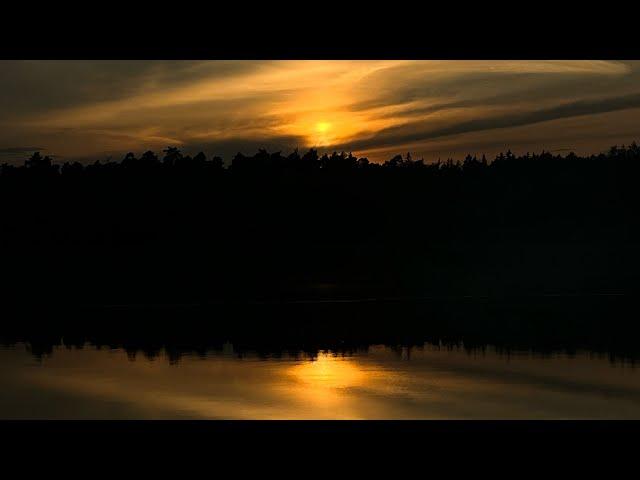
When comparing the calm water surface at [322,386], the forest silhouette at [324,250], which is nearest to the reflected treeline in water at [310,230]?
the forest silhouette at [324,250]

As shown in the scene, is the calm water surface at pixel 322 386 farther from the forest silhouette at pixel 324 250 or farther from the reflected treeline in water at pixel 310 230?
the reflected treeline in water at pixel 310 230

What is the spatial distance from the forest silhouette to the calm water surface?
4.34 feet

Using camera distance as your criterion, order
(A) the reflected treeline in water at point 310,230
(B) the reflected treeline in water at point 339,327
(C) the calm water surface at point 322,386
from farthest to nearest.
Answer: (A) the reflected treeline in water at point 310,230 < (B) the reflected treeline in water at point 339,327 < (C) the calm water surface at point 322,386

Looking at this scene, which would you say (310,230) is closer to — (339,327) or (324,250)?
(324,250)

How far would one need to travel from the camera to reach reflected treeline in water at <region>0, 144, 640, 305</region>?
86.2ft

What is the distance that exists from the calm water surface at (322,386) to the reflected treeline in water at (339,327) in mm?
633

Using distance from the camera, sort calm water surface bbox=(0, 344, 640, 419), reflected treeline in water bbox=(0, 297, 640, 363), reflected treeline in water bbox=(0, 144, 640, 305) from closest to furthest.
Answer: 1. calm water surface bbox=(0, 344, 640, 419)
2. reflected treeline in water bbox=(0, 297, 640, 363)
3. reflected treeline in water bbox=(0, 144, 640, 305)

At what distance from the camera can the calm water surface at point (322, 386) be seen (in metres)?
9.56

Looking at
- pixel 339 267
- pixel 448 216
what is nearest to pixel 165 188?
pixel 448 216

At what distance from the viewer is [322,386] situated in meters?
10.8

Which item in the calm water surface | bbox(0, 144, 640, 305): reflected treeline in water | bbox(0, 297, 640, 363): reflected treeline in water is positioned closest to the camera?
the calm water surface

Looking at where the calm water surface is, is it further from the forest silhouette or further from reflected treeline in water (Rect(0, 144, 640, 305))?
reflected treeline in water (Rect(0, 144, 640, 305))

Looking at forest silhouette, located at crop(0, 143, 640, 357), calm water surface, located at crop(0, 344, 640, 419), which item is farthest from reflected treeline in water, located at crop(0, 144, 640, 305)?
calm water surface, located at crop(0, 344, 640, 419)

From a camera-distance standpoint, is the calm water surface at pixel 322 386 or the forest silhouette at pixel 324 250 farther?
the forest silhouette at pixel 324 250
